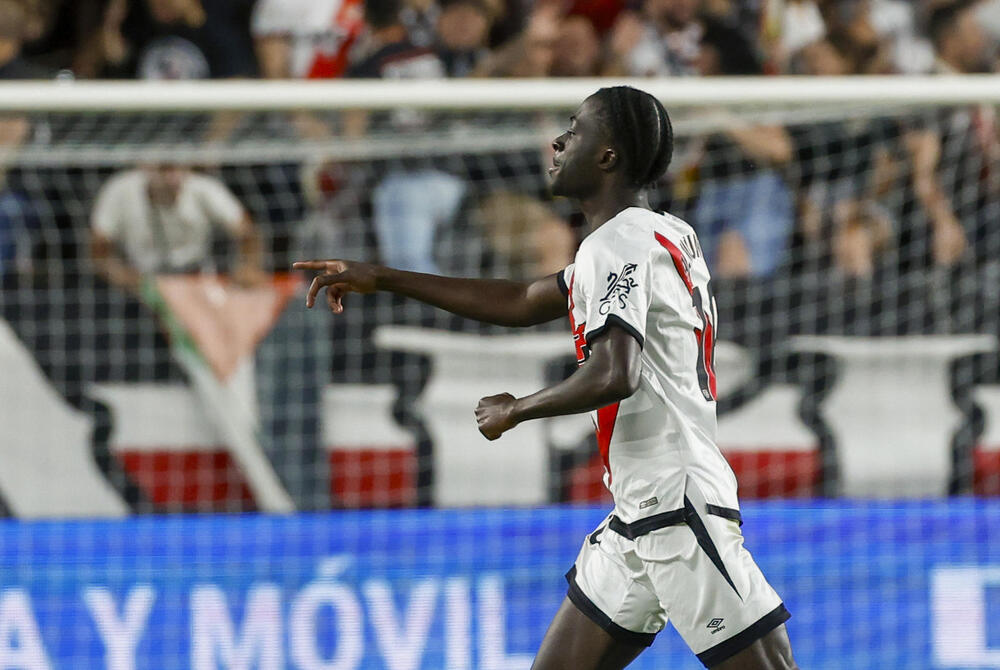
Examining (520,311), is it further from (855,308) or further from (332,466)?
(855,308)

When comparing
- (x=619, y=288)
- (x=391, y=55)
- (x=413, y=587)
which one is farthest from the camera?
(x=391, y=55)

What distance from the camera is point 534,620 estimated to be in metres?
5.08

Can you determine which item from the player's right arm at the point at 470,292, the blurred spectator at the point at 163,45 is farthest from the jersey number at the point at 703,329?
the blurred spectator at the point at 163,45

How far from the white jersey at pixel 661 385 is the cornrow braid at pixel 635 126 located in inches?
4.4

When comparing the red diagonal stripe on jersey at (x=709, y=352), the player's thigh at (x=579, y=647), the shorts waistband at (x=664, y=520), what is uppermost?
the red diagonal stripe on jersey at (x=709, y=352)

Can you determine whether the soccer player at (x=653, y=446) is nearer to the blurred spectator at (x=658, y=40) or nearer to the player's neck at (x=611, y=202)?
the player's neck at (x=611, y=202)

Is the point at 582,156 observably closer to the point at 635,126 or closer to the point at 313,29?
the point at 635,126

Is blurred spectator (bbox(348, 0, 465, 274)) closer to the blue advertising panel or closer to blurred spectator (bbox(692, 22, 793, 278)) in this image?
blurred spectator (bbox(692, 22, 793, 278))

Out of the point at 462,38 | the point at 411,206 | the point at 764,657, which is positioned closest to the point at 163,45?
the point at 462,38

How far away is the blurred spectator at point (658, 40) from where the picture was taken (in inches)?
272

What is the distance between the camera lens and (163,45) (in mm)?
6605

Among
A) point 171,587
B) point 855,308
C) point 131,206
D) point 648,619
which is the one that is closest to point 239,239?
point 131,206

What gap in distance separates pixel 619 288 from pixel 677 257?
0.20m

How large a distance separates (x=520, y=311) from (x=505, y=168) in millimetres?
3217
